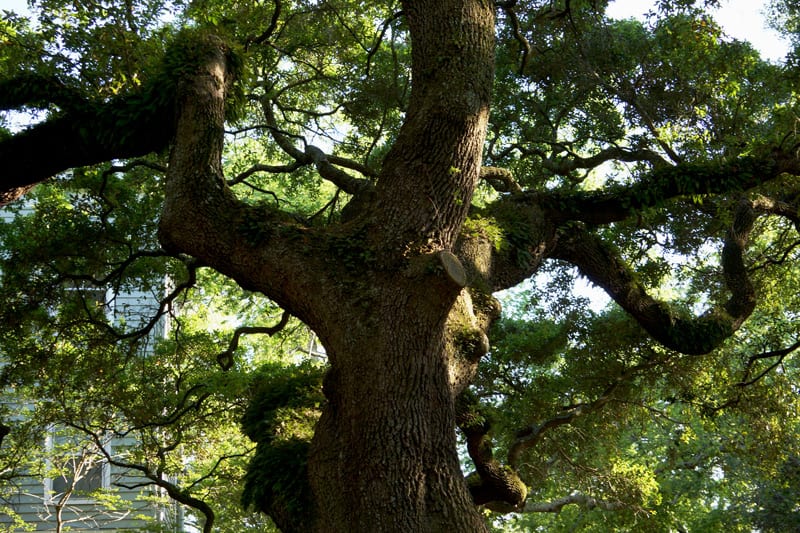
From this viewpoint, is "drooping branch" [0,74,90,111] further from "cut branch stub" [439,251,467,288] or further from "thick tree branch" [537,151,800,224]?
"thick tree branch" [537,151,800,224]

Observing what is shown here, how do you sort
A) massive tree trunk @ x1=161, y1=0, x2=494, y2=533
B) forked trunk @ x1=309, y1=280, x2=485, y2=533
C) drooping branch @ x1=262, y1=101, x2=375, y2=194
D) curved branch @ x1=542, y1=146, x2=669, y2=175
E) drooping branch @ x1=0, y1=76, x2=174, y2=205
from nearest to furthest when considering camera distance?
forked trunk @ x1=309, y1=280, x2=485, y2=533
massive tree trunk @ x1=161, y1=0, x2=494, y2=533
drooping branch @ x1=0, y1=76, x2=174, y2=205
drooping branch @ x1=262, y1=101, x2=375, y2=194
curved branch @ x1=542, y1=146, x2=669, y2=175

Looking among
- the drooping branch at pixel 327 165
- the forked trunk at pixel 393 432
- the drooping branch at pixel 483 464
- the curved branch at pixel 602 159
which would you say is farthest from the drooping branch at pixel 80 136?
the curved branch at pixel 602 159

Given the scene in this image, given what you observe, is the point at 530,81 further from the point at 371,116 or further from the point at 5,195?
the point at 5,195

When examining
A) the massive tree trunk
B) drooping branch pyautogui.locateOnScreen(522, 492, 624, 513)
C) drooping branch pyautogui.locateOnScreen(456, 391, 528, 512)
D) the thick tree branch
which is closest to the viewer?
the massive tree trunk

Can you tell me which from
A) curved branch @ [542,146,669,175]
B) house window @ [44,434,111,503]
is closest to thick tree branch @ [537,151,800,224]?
curved branch @ [542,146,669,175]

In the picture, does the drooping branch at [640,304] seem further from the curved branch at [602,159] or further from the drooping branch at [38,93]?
the drooping branch at [38,93]

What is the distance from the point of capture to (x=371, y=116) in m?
11.3

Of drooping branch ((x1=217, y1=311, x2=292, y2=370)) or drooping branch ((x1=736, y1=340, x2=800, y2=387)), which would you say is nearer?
drooping branch ((x1=736, y1=340, x2=800, y2=387))

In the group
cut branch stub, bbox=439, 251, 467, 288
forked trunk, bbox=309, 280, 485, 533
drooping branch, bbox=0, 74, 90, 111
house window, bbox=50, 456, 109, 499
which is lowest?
forked trunk, bbox=309, 280, 485, 533

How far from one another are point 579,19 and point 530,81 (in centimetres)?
107

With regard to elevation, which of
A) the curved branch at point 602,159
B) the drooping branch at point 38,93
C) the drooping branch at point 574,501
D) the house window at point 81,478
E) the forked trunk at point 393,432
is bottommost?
the forked trunk at point 393,432

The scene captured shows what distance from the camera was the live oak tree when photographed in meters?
5.14

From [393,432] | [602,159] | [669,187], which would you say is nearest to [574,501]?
[602,159]

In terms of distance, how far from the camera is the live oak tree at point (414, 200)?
5.14 metres
